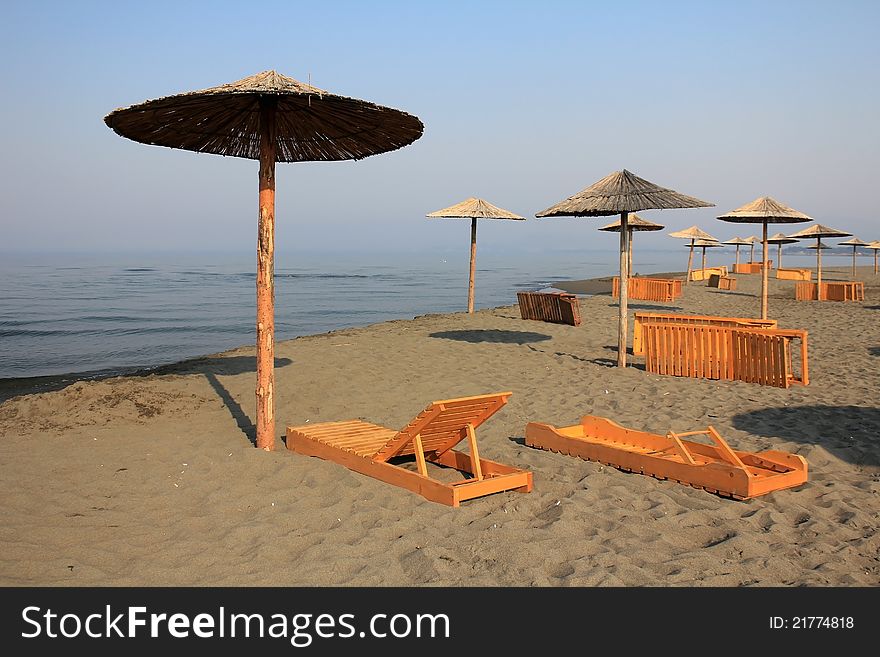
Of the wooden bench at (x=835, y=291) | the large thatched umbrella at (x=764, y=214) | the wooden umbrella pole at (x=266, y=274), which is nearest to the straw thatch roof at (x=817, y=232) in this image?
the wooden bench at (x=835, y=291)

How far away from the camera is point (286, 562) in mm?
4039

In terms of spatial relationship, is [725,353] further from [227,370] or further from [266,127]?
[227,370]

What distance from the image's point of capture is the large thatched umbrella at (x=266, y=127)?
19.2 ft

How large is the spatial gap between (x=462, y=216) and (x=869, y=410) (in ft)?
40.5

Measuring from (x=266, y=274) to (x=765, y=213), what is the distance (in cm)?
1108

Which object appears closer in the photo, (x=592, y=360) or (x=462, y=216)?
(x=592, y=360)

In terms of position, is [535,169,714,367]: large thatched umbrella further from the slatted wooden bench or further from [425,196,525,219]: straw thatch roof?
[425,196,525,219]: straw thatch roof

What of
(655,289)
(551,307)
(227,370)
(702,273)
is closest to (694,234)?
(702,273)

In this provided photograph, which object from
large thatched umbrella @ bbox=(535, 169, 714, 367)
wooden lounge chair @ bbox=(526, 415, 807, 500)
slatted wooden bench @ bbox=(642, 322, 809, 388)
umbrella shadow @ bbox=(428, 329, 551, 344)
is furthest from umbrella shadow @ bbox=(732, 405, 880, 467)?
umbrella shadow @ bbox=(428, 329, 551, 344)

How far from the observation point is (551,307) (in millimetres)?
16781

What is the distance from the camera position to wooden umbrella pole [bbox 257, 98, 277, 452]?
6.22 m
